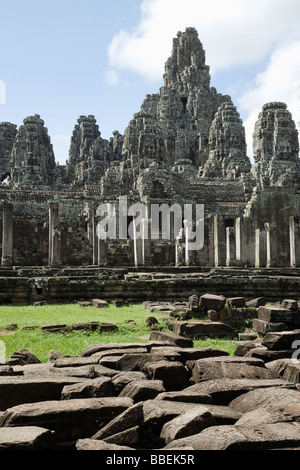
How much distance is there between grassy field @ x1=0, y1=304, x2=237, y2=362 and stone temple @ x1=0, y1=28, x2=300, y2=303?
1.93m

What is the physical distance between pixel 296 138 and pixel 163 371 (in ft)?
151

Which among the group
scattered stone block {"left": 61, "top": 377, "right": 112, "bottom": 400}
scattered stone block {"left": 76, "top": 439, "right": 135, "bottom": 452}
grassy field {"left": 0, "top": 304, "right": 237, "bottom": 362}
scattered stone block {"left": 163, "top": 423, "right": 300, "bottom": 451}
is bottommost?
grassy field {"left": 0, "top": 304, "right": 237, "bottom": 362}

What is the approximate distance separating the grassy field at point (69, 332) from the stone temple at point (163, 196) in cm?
193

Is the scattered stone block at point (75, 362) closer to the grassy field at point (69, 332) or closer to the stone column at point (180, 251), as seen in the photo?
the grassy field at point (69, 332)

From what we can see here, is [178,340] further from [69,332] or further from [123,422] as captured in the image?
[123,422]

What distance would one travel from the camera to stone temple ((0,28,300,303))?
15.6 metres

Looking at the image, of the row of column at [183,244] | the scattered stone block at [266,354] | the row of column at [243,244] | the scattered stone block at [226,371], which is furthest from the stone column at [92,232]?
the scattered stone block at [226,371]

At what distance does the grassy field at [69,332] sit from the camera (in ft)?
21.0

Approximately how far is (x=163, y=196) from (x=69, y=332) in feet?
97.3

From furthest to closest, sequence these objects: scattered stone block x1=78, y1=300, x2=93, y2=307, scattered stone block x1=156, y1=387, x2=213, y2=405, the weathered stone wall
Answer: the weathered stone wall → scattered stone block x1=78, y1=300, x2=93, y2=307 → scattered stone block x1=156, y1=387, x2=213, y2=405

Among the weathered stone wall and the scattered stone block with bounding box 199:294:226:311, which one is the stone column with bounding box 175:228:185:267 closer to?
the weathered stone wall

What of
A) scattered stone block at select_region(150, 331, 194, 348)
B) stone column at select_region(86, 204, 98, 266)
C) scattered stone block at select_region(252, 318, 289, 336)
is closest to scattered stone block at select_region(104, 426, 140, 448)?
scattered stone block at select_region(150, 331, 194, 348)

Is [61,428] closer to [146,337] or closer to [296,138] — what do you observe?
[146,337]

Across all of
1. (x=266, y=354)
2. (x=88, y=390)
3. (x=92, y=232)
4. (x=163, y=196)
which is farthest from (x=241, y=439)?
(x=163, y=196)
